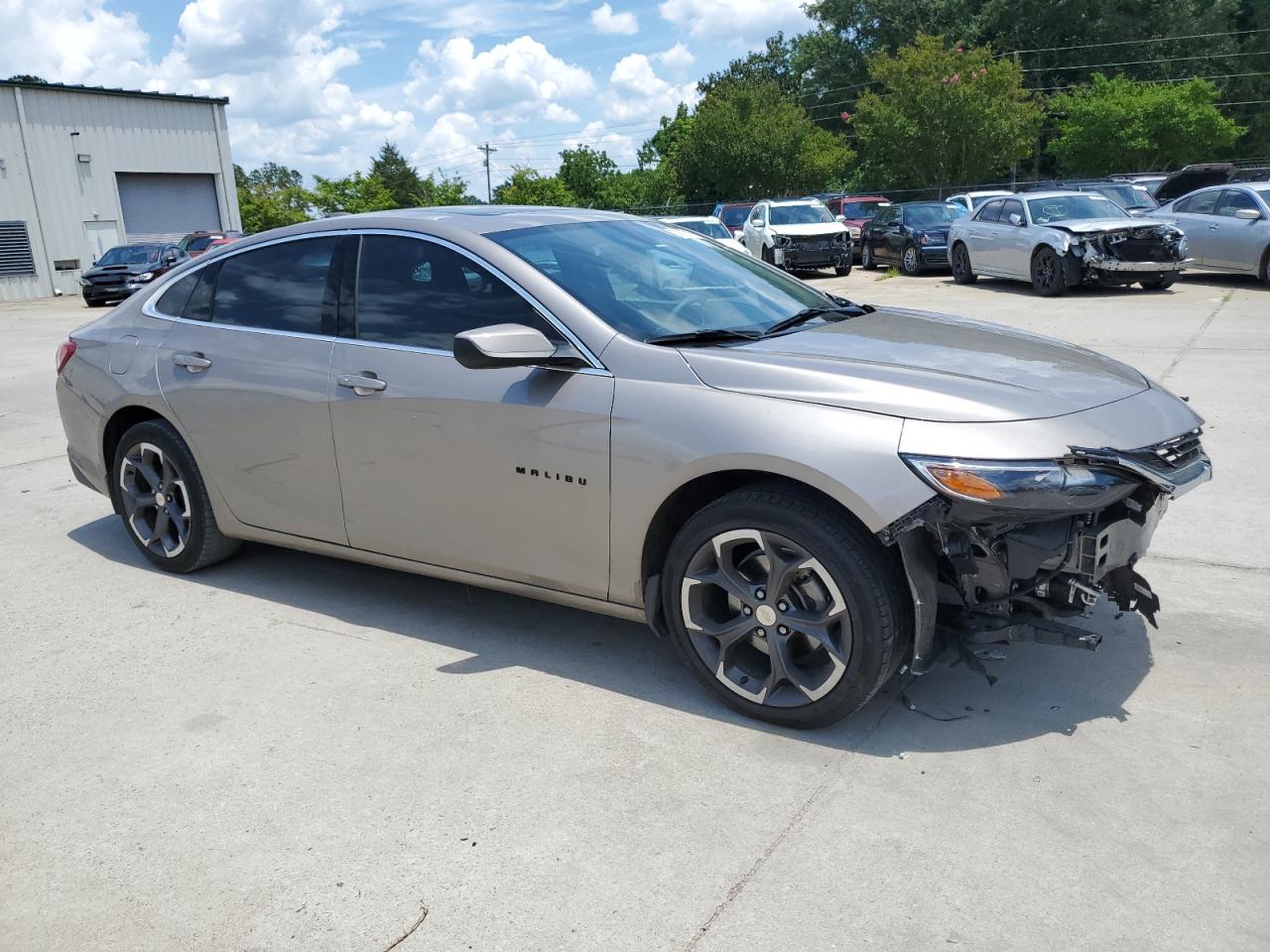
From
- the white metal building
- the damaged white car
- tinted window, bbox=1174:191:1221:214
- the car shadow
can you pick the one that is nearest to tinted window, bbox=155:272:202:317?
the car shadow

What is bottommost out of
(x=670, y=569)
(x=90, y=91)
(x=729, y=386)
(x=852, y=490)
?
(x=670, y=569)

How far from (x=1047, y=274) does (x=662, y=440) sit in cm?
1500

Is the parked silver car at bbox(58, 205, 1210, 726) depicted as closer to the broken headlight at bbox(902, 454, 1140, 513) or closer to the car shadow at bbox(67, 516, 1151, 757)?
the broken headlight at bbox(902, 454, 1140, 513)

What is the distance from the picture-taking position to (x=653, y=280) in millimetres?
4207

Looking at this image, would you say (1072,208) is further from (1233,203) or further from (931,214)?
(931,214)

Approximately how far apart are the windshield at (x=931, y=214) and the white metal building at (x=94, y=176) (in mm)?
29717

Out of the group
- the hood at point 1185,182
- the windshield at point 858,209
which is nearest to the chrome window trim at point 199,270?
the hood at point 1185,182

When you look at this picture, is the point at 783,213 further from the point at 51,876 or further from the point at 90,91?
the point at 90,91

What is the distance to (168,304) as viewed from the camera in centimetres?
512

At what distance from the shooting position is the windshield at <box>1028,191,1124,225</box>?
666 inches

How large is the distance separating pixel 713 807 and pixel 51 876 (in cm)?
182

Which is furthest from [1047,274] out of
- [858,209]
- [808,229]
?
[858,209]

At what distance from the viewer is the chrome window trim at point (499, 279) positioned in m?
3.79

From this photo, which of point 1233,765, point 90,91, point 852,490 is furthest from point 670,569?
point 90,91
